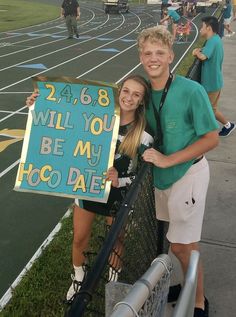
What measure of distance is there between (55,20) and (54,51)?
12.8 meters

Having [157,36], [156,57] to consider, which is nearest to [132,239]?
[156,57]

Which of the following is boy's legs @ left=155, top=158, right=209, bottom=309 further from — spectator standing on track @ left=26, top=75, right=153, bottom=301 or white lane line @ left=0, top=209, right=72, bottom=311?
white lane line @ left=0, top=209, right=72, bottom=311

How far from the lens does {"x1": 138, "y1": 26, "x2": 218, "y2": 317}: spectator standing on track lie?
102 inches

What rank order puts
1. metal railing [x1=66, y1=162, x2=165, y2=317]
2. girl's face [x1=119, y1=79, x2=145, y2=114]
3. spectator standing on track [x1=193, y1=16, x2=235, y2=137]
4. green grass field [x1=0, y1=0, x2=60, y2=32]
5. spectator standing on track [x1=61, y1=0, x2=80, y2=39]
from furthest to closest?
green grass field [x1=0, y1=0, x2=60, y2=32] < spectator standing on track [x1=61, y1=0, x2=80, y2=39] < spectator standing on track [x1=193, y1=16, x2=235, y2=137] < girl's face [x1=119, y1=79, x2=145, y2=114] < metal railing [x1=66, y1=162, x2=165, y2=317]

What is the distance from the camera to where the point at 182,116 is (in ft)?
8.57

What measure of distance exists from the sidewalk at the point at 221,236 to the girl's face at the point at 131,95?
1329 mm

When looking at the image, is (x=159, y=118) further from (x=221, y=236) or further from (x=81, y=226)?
(x=221, y=236)

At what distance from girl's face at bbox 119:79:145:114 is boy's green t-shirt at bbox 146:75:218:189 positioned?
8cm

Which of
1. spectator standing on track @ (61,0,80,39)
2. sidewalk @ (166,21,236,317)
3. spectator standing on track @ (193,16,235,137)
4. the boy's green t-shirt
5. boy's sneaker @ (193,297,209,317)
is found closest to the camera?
the boy's green t-shirt

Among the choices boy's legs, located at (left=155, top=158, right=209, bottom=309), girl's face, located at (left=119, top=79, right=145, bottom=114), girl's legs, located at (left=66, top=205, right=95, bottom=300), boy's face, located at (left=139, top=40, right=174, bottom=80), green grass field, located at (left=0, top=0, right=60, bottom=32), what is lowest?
green grass field, located at (left=0, top=0, right=60, bottom=32)

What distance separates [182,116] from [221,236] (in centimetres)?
224

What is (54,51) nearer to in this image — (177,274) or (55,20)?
(55,20)

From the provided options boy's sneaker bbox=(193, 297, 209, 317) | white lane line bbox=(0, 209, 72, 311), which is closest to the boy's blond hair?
boy's sneaker bbox=(193, 297, 209, 317)

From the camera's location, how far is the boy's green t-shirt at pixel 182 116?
8.39ft
